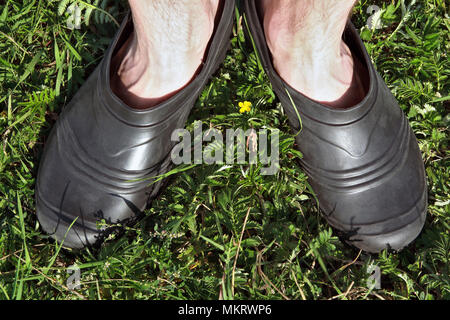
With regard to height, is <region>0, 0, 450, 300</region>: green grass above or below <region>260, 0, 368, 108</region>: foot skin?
below

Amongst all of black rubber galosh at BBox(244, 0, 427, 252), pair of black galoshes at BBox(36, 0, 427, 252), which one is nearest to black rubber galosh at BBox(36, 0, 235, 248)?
pair of black galoshes at BBox(36, 0, 427, 252)

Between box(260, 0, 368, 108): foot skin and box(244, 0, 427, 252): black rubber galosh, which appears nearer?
box(260, 0, 368, 108): foot skin

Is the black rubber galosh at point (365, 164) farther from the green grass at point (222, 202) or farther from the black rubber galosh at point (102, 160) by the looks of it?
the black rubber galosh at point (102, 160)

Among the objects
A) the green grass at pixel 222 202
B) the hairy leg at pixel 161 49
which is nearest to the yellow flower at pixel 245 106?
the green grass at pixel 222 202

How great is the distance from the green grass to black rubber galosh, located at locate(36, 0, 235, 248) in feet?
0.32

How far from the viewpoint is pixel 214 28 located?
193 centimetres

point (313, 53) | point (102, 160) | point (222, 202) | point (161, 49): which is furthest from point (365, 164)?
point (102, 160)

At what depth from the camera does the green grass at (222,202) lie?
181 cm

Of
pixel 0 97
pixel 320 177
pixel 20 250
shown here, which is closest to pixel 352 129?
pixel 320 177
